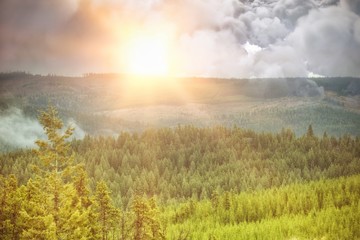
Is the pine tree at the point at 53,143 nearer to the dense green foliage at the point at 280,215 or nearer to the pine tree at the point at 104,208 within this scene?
the pine tree at the point at 104,208

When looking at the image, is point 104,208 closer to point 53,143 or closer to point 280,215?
point 53,143

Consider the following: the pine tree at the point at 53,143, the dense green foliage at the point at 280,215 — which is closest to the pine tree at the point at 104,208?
the pine tree at the point at 53,143

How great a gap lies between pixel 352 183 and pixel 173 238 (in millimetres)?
A: 89797

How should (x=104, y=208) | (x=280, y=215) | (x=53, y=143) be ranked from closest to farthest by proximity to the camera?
(x=53, y=143) < (x=104, y=208) < (x=280, y=215)

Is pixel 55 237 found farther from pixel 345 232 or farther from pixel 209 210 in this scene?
pixel 209 210

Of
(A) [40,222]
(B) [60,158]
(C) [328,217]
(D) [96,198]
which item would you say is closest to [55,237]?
(A) [40,222]

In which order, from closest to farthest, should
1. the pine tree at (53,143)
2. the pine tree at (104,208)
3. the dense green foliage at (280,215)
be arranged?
the pine tree at (53,143), the pine tree at (104,208), the dense green foliage at (280,215)

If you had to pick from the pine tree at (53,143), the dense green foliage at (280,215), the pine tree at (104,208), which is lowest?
the dense green foliage at (280,215)

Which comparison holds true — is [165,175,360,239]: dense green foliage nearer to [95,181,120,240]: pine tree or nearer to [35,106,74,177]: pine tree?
[95,181,120,240]: pine tree

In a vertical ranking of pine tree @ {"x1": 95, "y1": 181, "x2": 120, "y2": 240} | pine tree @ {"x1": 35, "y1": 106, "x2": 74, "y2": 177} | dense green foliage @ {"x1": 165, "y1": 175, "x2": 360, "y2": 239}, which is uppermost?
pine tree @ {"x1": 35, "y1": 106, "x2": 74, "y2": 177}

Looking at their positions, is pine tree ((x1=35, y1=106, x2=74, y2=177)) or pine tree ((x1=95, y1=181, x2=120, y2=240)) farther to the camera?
pine tree ((x1=95, y1=181, x2=120, y2=240))

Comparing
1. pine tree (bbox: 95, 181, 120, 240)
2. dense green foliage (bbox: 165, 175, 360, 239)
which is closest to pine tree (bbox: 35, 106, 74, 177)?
pine tree (bbox: 95, 181, 120, 240)

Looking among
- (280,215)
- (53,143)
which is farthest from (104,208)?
(280,215)

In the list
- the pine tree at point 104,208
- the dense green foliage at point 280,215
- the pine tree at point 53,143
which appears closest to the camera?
the pine tree at point 53,143
